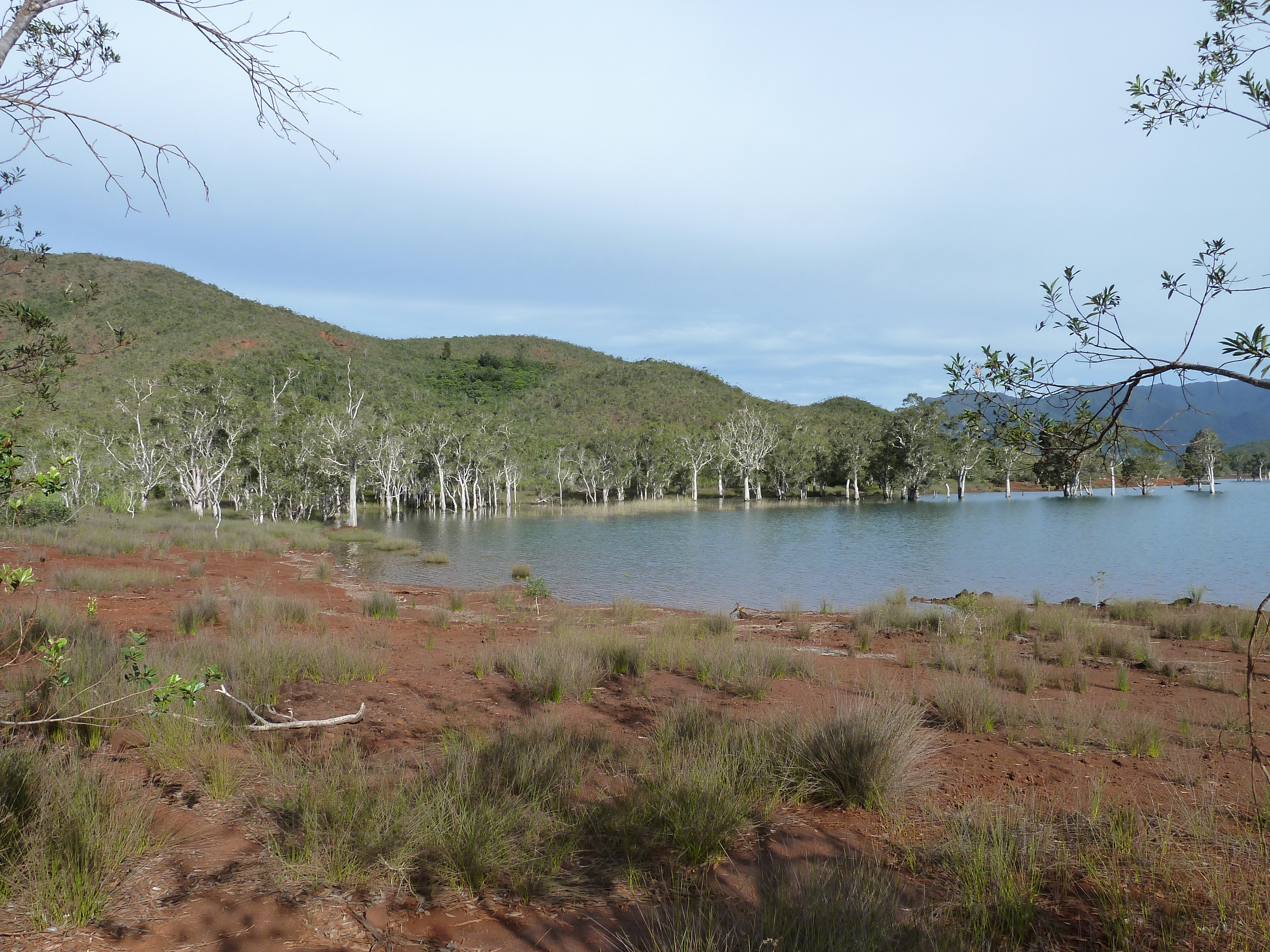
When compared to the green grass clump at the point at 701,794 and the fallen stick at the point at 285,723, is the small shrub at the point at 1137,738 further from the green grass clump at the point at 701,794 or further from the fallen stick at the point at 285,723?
the fallen stick at the point at 285,723

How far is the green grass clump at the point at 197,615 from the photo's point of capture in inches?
389

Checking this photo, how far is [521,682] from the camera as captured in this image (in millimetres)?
7613

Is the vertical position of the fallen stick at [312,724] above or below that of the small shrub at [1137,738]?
above

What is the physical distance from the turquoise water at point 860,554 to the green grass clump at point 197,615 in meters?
9.78

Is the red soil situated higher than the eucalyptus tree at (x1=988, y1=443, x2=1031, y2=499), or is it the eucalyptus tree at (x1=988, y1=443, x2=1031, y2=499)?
the eucalyptus tree at (x1=988, y1=443, x2=1031, y2=499)

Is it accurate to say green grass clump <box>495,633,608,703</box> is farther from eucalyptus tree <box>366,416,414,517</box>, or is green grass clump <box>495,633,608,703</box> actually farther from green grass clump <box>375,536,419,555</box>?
eucalyptus tree <box>366,416,414,517</box>

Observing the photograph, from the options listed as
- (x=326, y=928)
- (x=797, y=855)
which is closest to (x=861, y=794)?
(x=797, y=855)

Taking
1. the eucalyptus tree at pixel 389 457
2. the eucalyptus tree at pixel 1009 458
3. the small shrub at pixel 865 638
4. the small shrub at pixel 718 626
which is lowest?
the small shrub at pixel 865 638

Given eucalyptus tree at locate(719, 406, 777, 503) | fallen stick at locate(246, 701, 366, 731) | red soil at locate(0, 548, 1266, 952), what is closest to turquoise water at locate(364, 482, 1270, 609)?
red soil at locate(0, 548, 1266, 952)

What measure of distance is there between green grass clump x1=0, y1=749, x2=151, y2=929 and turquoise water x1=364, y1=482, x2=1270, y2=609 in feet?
48.6

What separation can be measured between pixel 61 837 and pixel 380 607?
1077 centimetres

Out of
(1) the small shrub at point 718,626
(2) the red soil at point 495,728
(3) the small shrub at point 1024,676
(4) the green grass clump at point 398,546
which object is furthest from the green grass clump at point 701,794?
(4) the green grass clump at point 398,546

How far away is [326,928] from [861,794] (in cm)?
337

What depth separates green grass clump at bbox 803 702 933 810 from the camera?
14.8 ft
